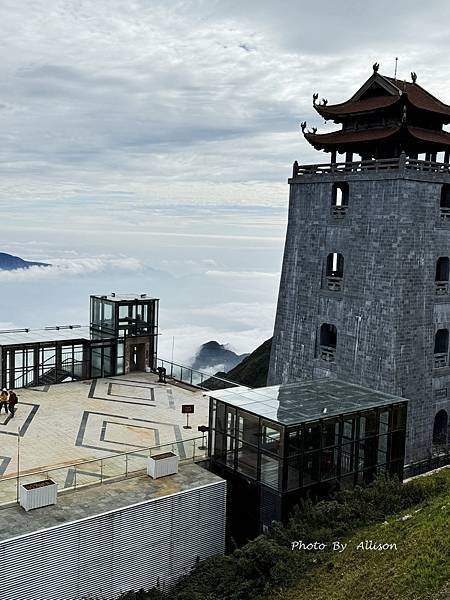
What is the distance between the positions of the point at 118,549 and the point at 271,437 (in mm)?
5821

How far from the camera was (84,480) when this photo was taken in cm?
1939

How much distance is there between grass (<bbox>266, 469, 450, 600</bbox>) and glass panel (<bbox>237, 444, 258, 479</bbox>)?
3949 mm

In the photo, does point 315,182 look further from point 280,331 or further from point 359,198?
point 280,331

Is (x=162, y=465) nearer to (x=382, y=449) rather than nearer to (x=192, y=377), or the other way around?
(x=382, y=449)

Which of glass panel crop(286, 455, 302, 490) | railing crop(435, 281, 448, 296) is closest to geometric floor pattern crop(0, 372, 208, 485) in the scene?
glass panel crop(286, 455, 302, 490)

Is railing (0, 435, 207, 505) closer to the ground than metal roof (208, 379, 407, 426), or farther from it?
closer to the ground

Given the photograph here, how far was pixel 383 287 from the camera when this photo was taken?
26.3 metres

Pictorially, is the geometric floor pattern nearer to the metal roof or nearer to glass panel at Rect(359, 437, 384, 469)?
the metal roof

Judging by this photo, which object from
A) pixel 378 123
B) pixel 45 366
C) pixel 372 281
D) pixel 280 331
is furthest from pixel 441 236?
pixel 45 366

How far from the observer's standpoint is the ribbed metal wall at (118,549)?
16.0 m

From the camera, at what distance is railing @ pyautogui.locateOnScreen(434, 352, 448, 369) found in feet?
→ 92.2

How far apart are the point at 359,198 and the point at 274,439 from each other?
12334 mm

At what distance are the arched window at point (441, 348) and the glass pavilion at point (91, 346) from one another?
1544 cm

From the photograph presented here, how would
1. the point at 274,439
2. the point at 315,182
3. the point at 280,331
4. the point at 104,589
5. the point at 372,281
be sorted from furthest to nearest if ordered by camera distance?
the point at 280,331
the point at 315,182
the point at 372,281
the point at 274,439
the point at 104,589
